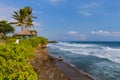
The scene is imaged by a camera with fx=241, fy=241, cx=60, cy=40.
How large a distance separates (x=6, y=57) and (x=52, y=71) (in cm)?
603

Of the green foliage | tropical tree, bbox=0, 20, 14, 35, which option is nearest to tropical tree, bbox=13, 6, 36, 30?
tropical tree, bbox=0, 20, 14, 35

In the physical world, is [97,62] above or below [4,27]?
below

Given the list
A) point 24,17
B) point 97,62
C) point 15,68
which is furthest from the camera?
point 24,17

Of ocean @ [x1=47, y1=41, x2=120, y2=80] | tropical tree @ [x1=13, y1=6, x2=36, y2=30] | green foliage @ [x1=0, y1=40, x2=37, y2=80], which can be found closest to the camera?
green foliage @ [x1=0, y1=40, x2=37, y2=80]

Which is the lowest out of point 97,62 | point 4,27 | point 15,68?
point 97,62

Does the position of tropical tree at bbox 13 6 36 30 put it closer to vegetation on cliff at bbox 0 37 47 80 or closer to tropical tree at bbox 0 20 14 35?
tropical tree at bbox 0 20 14 35

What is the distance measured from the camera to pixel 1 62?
9.59m

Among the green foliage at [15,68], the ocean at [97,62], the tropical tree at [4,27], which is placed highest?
the tropical tree at [4,27]

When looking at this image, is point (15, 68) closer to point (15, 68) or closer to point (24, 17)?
point (15, 68)

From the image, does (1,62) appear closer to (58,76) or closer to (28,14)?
(58,76)

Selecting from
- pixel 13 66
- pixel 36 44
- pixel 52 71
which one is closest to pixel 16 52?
pixel 13 66

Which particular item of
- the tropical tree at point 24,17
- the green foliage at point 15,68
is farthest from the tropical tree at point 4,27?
the green foliage at point 15,68

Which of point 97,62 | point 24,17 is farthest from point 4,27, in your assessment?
point 97,62

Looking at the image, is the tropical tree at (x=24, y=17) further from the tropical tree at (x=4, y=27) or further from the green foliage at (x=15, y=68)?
the green foliage at (x=15, y=68)
